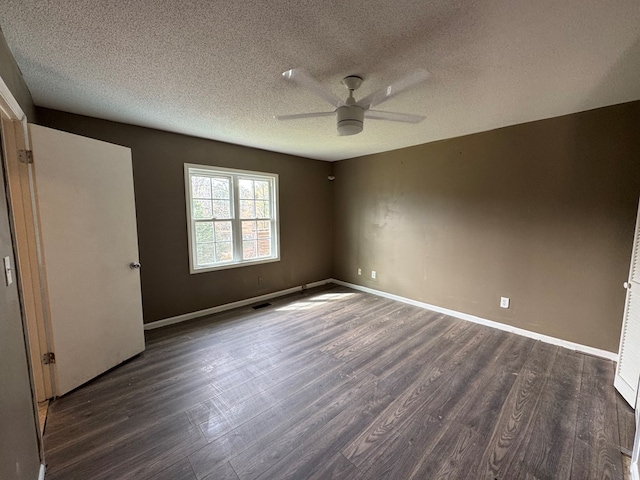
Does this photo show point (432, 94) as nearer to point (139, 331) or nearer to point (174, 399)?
point (174, 399)

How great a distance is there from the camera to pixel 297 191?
4.57 metres

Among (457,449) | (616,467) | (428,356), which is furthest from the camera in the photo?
(428,356)

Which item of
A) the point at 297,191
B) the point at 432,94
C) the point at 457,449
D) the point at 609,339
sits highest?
the point at 432,94

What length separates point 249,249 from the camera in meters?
4.11

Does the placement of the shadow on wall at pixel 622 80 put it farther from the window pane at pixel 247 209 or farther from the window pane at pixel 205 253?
the window pane at pixel 205 253

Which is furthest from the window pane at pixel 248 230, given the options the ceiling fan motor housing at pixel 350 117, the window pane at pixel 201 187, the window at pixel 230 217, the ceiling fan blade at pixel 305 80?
the ceiling fan blade at pixel 305 80

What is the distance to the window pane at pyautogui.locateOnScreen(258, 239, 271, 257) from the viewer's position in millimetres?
4238

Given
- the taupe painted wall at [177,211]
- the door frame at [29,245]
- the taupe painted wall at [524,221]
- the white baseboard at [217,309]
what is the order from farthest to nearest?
the white baseboard at [217,309] → the taupe painted wall at [177,211] → the taupe painted wall at [524,221] → the door frame at [29,245]

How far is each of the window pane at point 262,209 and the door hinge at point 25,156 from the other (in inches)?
100

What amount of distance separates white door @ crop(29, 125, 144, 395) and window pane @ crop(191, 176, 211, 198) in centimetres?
102

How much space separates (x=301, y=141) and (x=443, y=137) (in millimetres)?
1895

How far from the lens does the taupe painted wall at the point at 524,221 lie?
2.44m

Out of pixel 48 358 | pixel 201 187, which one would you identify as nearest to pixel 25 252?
pixel 48 358

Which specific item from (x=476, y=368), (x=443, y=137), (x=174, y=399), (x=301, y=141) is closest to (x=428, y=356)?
(x=476, y=368)
